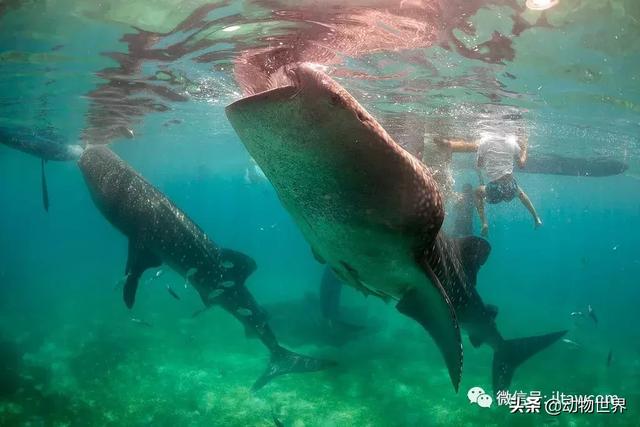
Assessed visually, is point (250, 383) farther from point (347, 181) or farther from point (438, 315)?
point (347, 181)

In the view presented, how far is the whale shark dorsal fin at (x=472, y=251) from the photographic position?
16.4 feet

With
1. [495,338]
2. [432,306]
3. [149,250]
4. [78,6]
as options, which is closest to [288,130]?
[432,306]

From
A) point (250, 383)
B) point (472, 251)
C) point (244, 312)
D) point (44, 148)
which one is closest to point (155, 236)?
point (244, 312)

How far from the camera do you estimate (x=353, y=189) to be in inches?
102

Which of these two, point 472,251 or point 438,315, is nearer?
point 438,315

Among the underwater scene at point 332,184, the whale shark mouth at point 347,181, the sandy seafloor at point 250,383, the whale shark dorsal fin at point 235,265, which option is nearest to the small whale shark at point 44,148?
the underwater scene at point 332,184

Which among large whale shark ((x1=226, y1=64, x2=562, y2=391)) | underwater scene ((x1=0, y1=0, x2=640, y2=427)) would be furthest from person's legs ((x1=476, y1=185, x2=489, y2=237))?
large whale shark ((x1=226, y1=64, x2=562, y2=391))

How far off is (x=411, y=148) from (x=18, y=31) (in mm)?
16493

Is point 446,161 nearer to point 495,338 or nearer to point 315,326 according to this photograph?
point 315,326

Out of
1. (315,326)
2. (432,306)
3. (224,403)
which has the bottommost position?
(224,403)

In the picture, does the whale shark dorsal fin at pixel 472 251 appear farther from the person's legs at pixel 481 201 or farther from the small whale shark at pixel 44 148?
the small whale shark at pixel 44 148

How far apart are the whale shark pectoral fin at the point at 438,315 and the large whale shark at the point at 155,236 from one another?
385 cm

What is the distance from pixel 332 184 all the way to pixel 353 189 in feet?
0.45

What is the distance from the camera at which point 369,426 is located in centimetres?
1047
